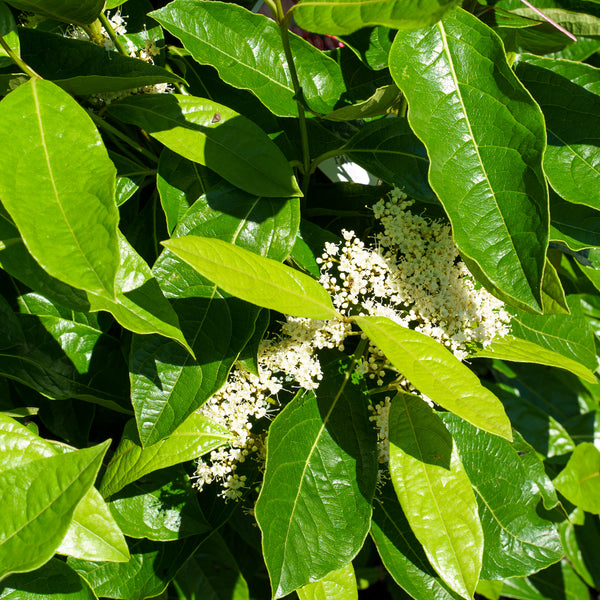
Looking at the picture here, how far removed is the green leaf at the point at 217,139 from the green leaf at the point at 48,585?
730 millimetres

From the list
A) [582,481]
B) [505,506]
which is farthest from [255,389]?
[582,481]

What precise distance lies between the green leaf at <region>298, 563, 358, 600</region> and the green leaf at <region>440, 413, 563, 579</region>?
0.27 metres

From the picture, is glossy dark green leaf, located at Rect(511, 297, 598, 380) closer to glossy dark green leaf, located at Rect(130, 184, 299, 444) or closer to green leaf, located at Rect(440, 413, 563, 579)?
green leaf, located at Rect(440, 413, 563, 579)

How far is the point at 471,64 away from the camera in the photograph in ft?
3.10

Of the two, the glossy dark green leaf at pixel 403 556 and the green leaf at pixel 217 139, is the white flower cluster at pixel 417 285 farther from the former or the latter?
the glossy dark green leaf at pixel 403 556

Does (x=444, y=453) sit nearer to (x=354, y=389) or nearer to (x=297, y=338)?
(x=354, y=389)

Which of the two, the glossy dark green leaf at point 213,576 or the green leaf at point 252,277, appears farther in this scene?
the glossy dark green leaf at point 213,576

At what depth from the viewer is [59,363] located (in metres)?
1.17

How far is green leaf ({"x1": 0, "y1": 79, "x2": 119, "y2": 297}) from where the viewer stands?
702mm

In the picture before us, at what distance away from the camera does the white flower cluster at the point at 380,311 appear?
107 centimetres

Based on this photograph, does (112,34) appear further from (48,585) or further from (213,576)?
(213,576)

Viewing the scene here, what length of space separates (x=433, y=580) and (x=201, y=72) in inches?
46.1

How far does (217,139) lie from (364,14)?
358 millimetres

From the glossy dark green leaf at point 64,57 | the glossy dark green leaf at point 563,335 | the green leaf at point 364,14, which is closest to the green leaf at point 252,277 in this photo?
the green leaf at point 364,14
